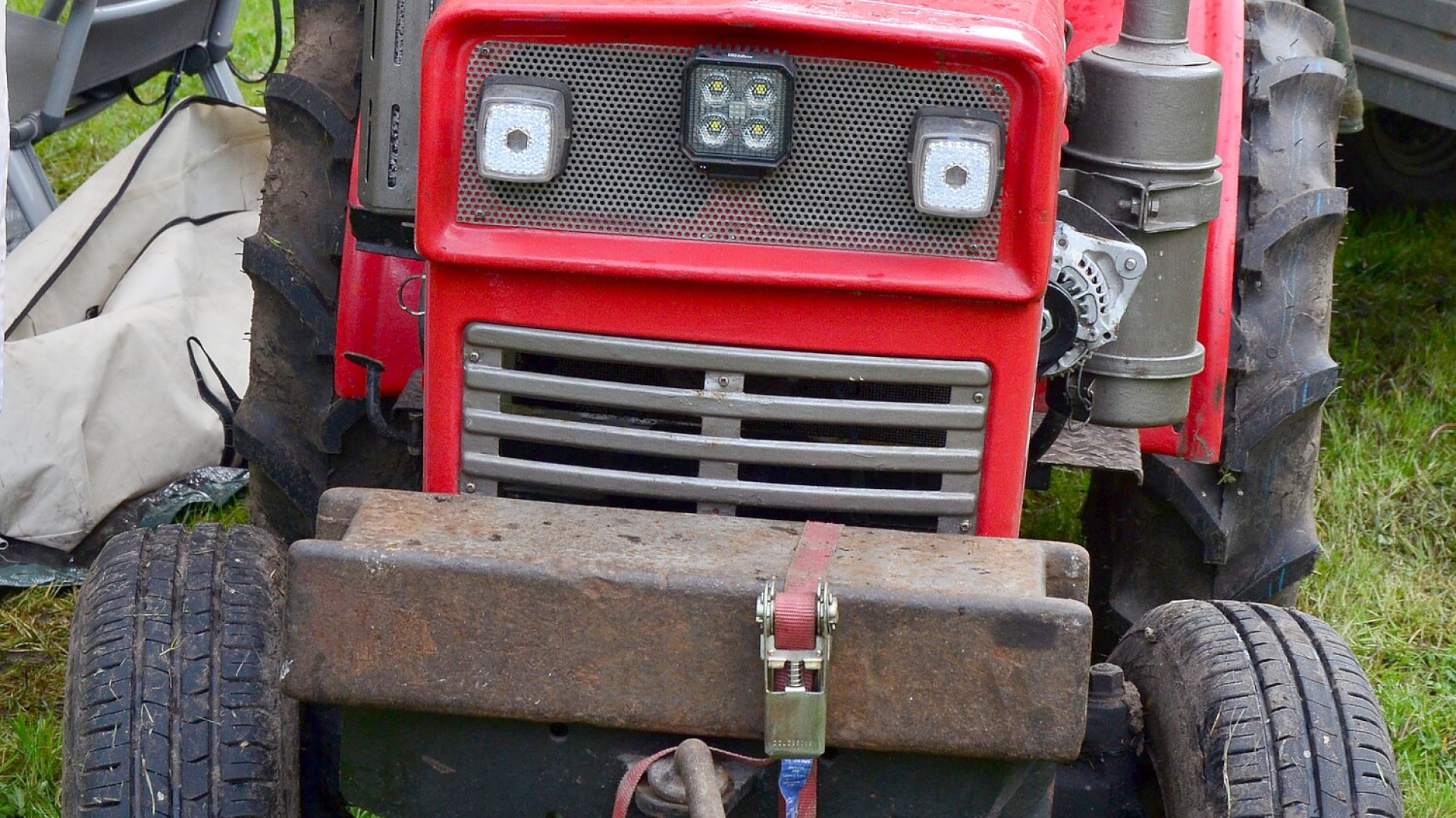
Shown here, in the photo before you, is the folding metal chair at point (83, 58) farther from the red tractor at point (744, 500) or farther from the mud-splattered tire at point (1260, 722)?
the mud-splattered tire at point (1260, 722)

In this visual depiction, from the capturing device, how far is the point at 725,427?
7.11 feet

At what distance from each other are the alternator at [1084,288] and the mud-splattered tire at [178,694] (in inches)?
45.6

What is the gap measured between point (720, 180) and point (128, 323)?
2.43 metres

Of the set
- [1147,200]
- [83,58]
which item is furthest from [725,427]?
[83,58]

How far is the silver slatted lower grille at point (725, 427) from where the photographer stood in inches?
84.4

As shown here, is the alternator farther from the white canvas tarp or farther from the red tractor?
the white canvas tarp

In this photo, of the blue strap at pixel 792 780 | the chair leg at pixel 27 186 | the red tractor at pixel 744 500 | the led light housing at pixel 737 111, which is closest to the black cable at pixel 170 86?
the chair leg at pixel 27 186

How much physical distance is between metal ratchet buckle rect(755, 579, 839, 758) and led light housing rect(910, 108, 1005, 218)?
1.63ft

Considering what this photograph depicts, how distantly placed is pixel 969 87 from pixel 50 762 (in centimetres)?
227

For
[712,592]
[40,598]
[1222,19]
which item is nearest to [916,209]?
[712,592]

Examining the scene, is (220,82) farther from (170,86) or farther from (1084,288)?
(1084,288)

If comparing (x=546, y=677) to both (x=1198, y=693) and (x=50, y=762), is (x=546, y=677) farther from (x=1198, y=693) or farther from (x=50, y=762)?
(x=50, y=762)

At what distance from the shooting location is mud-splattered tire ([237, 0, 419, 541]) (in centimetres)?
300

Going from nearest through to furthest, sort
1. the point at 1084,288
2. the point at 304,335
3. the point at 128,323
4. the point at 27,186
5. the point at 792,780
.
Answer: the point at 792,780
the point at 1084,288
the point at 304,335
the point at 128,323
the point at 27,186
